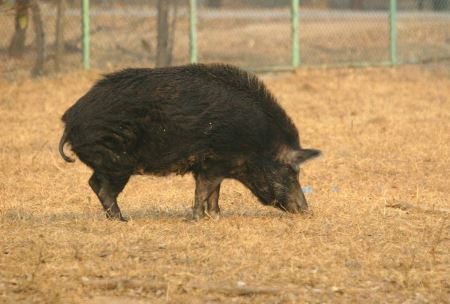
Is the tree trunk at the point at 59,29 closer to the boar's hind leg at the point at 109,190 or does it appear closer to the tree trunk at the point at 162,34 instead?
the tree trunk at the point at 162,34

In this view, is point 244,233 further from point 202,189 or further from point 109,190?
point 109,190

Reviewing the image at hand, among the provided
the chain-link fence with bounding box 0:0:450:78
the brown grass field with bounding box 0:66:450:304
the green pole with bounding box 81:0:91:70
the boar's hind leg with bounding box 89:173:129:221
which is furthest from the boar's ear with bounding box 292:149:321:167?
the green pole with bounding box 81:0:91:70

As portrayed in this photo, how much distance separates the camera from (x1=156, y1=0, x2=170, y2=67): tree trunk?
1777cm

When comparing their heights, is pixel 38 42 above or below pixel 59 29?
below

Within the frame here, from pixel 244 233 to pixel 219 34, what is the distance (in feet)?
45.6

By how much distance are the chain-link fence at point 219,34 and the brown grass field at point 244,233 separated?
311 centimetres

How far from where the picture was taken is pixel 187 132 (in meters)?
8.16

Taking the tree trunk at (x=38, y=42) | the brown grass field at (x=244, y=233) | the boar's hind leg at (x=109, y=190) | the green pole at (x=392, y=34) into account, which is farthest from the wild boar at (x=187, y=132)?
the green pole at (x=392, y=34)

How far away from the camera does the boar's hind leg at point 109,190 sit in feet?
27.2

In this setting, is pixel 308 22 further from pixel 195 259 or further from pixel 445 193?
pixel 195 259

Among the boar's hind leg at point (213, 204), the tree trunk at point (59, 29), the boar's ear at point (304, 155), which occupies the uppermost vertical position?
the tree trunk at point (59, 29)

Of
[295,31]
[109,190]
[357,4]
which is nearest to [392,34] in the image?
[295,31]

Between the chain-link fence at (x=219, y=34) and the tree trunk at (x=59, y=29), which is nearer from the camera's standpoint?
the tree trunk at (x=59, y=29)

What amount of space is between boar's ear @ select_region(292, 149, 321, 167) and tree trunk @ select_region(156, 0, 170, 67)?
370 inches
